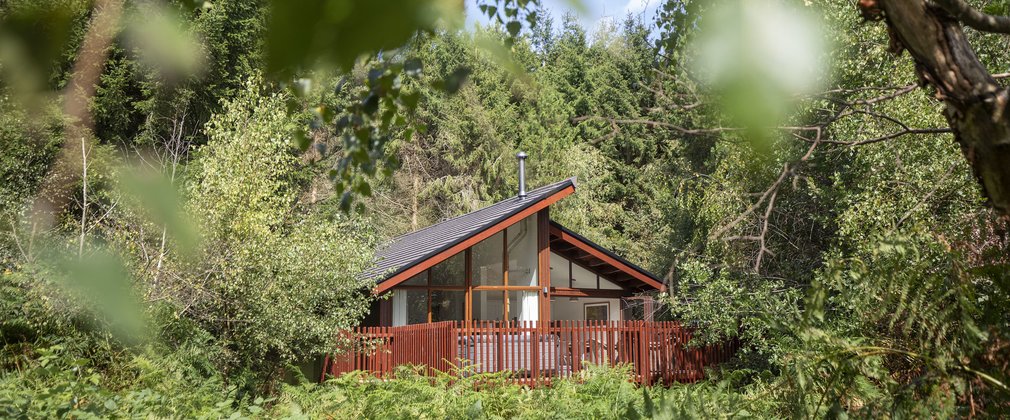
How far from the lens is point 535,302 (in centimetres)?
1633

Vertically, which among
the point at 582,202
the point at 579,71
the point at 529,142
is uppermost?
the point at 579,71

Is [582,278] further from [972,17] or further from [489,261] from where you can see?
[972,17]

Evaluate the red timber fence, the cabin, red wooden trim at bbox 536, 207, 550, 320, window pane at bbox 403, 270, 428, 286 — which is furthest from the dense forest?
window pane at bbox 403, 270, 428, 286

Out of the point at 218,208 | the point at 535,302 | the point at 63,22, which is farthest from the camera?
the point at 535,302

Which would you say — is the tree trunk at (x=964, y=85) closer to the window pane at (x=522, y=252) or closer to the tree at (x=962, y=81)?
the tree at (x=962, y=81)

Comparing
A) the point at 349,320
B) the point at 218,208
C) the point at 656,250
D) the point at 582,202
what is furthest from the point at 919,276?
the point at 582,202

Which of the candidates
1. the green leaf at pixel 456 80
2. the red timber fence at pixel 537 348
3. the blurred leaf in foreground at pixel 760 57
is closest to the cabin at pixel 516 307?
the red timber fence at pixel 537 348

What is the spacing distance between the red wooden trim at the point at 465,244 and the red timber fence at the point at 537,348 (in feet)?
Result: 3.29

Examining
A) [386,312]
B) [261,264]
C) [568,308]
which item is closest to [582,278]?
[568,308]

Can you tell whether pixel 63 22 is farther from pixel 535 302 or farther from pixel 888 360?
pixel 535 302

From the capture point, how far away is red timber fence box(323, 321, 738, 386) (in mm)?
12094

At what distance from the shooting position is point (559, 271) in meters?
17.8

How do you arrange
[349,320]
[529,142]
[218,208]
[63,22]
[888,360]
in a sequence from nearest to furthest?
[63,22] < [888,360] < [218,208] < [349,320] < [529,142]

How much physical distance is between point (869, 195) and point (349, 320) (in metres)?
7.27
